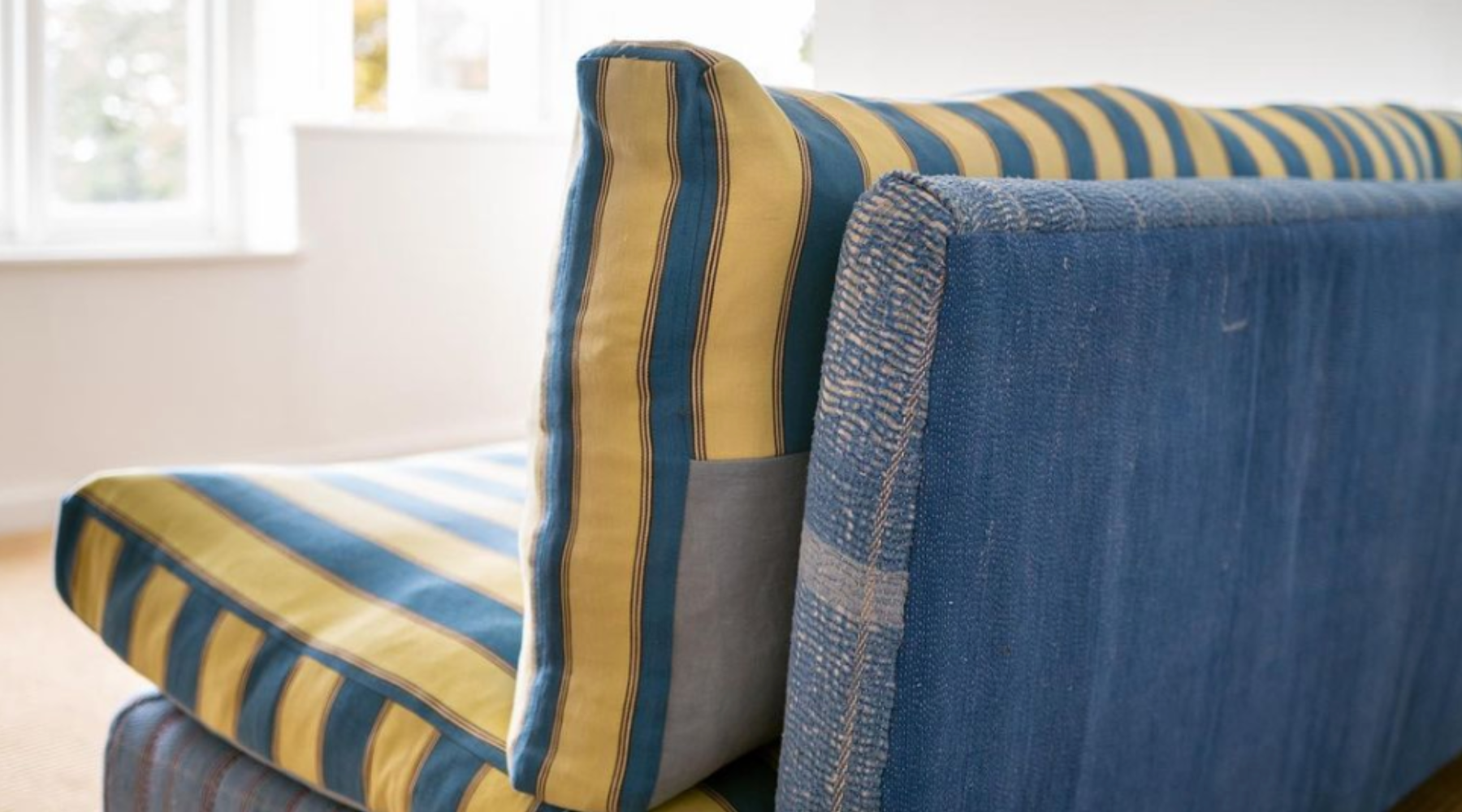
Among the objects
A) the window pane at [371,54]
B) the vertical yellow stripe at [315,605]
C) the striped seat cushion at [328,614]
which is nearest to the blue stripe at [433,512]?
the striped seat cushion at [328,614]

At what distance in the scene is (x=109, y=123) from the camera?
3375 mm

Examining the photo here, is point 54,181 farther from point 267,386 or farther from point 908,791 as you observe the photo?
point 908,791

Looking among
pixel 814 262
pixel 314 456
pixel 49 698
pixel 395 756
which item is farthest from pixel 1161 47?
pixel 314 456

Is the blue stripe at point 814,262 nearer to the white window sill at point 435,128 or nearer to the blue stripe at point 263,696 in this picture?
the blue stripe at point 263,696

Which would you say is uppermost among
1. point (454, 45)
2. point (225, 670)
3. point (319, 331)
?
point (454, 45)

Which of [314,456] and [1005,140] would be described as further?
[314,456]

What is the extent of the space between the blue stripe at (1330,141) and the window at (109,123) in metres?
Answer: 2.78

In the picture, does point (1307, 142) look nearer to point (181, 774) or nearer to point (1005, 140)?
point (1005, 140)

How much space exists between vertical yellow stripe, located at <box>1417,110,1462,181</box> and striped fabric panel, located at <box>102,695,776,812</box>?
1.11m

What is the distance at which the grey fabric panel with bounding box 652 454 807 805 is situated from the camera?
766mm

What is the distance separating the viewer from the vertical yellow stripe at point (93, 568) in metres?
1.17

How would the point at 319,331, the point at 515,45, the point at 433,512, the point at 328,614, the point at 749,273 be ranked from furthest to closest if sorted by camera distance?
the point at 515,45
the point at 319,331
the point at 433,512
the point at 328,614
the point at 749,273

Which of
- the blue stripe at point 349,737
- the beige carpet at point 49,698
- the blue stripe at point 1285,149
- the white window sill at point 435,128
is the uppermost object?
the blue stripe at point 1285,149

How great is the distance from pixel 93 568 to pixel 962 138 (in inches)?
31.8
